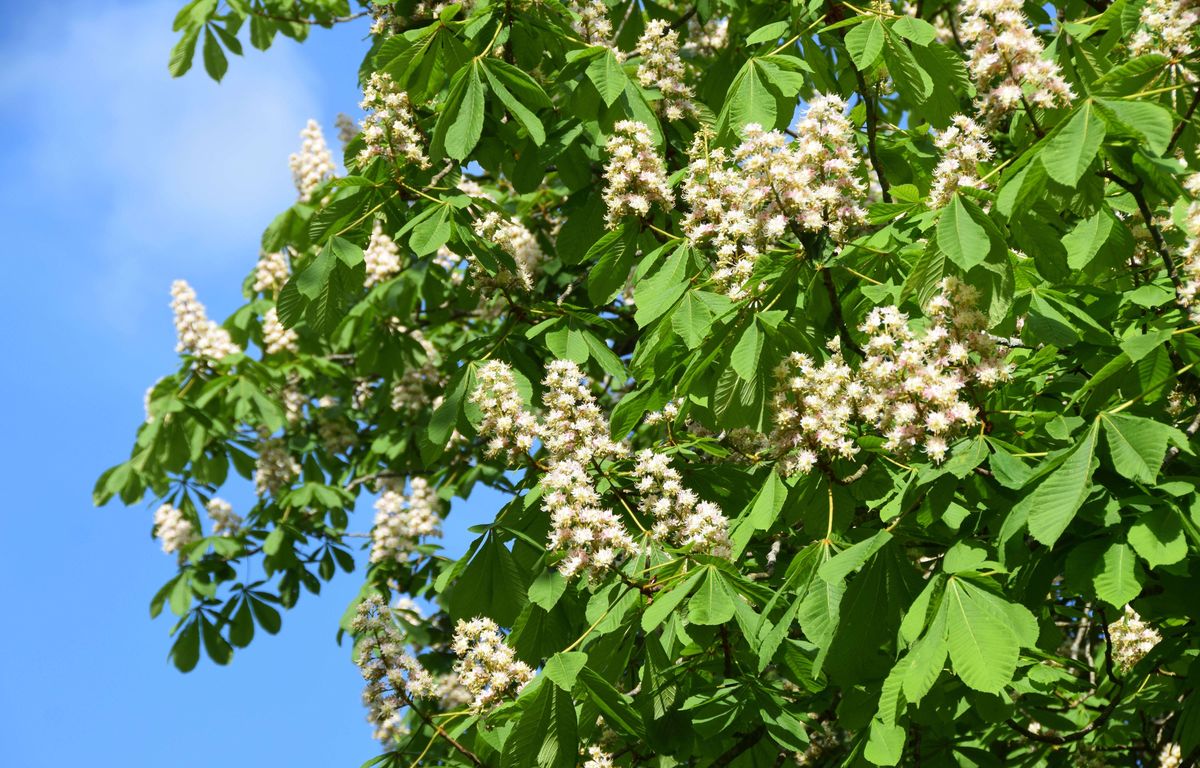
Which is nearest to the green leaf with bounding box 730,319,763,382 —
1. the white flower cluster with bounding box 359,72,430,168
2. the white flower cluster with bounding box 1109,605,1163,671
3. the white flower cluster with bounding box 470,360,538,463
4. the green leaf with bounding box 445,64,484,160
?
the white flower cluster with bounding box 470,360,538,463

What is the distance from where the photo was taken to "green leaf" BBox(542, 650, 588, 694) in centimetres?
289

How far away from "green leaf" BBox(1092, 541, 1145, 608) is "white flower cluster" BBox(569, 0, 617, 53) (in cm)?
293

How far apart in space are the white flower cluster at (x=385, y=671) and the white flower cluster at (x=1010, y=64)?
7.08 ft

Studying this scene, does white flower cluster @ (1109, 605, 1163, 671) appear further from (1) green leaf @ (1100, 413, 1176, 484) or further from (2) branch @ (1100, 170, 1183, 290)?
(1) green leaf @ (1100, 413, 1176, 484)

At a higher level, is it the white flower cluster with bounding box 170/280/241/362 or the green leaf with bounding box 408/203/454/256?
the white flower cluster with bounding box 170/280/241/362

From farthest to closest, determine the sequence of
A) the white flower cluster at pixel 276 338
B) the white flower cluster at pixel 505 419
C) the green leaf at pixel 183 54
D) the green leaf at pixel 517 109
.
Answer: the white flower cluster at pixel 276 338, the green leaf at pixel 183 54, the green leaf at pixel 517 109, the white flower cluster at pixel 505 419

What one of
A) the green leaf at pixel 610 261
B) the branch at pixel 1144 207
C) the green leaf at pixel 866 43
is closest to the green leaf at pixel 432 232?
the green leaf at pixel 610 261

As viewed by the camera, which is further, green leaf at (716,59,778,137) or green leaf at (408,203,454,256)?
green leaf at (408,203,454,256)

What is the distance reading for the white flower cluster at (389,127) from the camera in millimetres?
4535

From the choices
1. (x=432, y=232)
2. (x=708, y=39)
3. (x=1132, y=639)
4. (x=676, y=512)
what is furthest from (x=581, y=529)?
(x=708, y=39)

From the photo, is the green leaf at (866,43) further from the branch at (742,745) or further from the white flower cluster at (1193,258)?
the branch at (742,745)

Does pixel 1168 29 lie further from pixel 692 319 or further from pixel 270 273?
pixel 270 273

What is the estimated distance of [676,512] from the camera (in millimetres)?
→ 3363

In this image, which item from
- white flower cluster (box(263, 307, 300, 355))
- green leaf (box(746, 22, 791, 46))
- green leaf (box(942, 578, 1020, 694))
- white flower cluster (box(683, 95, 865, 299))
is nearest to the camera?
green leaf (box(942, 578, 1020, 694))
